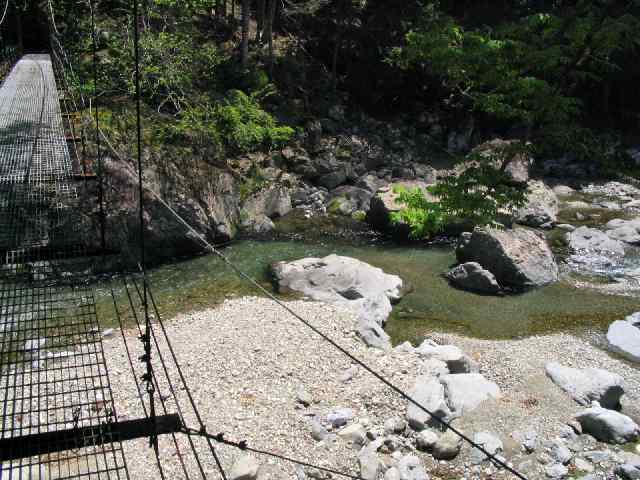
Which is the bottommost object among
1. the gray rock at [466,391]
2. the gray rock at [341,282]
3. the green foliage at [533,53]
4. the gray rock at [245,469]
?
the gray rock at [341,282]

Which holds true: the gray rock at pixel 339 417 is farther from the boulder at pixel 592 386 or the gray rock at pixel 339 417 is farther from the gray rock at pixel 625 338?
the gray rock at pixel 625 338

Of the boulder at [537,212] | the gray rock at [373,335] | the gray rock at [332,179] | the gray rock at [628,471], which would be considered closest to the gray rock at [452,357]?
the gray rock at [373,335]

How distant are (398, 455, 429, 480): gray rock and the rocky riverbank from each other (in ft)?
0.04

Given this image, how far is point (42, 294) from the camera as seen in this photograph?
13.9ft

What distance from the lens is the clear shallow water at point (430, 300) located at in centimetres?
911

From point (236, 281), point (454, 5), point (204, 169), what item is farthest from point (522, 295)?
point (454, 5)

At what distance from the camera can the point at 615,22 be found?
831 cm

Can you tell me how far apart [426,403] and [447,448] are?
66 centimetres

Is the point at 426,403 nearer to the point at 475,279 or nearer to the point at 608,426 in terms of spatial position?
Answer: the point at 608,426

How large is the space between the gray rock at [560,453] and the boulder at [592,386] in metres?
1.03

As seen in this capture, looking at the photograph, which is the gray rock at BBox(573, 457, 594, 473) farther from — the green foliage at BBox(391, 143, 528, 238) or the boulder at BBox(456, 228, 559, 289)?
the boulder at BBox(456, 228, 559, 289)

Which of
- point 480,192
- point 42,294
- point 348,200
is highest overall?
point 42,294

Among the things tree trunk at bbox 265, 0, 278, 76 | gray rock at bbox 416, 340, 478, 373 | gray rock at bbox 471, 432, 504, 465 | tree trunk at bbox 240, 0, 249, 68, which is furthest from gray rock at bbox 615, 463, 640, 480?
tree trunk at bbox 265, 0, 278, 76

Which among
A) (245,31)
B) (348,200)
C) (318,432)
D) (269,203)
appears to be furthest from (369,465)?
(245,31)
